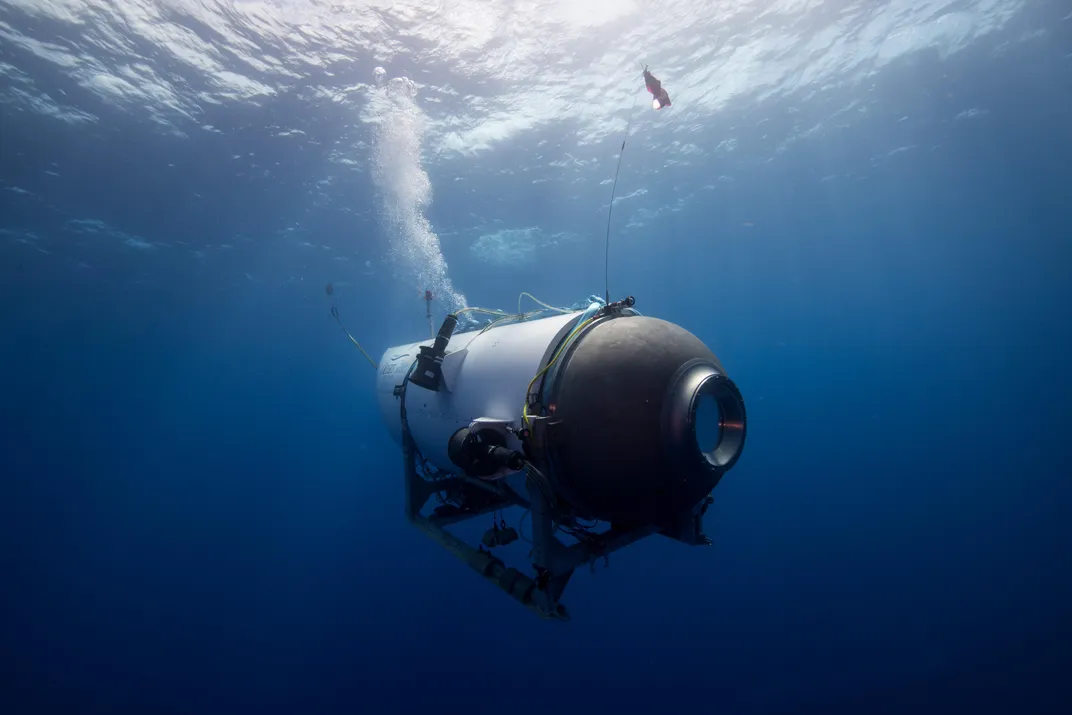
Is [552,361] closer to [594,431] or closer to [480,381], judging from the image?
[594,431]

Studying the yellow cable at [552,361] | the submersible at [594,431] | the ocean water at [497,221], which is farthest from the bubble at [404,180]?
the yellow cable at [552,361]

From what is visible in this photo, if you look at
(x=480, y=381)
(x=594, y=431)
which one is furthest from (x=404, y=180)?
(x=594, y=431)

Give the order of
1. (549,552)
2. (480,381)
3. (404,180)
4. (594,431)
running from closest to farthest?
(594,431) → (549,552) → (480,381) → (404,180)

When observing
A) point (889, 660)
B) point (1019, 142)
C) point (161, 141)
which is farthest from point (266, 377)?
point (1019, 142)

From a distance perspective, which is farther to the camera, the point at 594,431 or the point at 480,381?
the point at 480,381

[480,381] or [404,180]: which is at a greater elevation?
[404,180]

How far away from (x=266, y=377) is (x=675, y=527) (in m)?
77.8

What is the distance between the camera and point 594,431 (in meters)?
3.07

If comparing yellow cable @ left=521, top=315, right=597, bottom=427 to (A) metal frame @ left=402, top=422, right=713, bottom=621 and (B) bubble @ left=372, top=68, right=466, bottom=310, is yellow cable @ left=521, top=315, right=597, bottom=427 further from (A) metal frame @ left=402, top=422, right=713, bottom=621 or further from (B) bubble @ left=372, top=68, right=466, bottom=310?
(B) bubble @ left=372, top=68, right=466, bottom=310

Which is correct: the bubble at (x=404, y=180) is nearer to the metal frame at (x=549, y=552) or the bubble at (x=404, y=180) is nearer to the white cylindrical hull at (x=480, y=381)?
the white cylindrical hull at (x=480, y=381)

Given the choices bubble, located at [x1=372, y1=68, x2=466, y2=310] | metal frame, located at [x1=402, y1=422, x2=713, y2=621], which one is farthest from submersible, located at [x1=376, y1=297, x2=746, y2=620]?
bubble, located at [x1=372, y1=68, x2=466, y2=310]

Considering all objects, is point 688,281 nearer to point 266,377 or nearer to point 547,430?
point 547,430

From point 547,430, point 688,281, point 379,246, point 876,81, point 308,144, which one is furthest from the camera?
point 688,281

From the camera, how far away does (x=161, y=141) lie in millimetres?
14070
